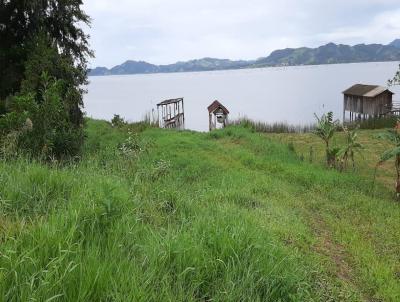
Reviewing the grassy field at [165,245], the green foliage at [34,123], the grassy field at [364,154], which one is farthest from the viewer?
the grassy field at [364,154]

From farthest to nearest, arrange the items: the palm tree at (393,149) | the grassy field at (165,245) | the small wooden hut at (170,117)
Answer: the small wooden hut at (170,117) < the palm tree at (393,149) < the grassy field at (165,245)

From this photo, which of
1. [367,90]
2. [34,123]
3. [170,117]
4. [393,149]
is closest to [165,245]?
[34,123]

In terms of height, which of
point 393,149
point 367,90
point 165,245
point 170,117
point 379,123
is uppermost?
point 165,245

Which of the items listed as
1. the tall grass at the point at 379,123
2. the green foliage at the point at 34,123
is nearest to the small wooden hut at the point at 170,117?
the tall grass at the point at 379,123

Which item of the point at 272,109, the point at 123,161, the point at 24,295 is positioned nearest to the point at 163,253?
the point at 24,295

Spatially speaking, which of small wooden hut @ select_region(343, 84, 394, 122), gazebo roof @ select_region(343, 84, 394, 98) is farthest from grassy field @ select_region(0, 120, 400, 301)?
gazebo roof @ select_region(343, 84, 394, 98)

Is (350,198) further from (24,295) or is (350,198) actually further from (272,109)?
(272,109)

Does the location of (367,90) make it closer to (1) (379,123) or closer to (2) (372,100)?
(2) (372,100)

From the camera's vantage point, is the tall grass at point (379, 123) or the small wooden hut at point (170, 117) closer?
the tall grass at point (379, 123)

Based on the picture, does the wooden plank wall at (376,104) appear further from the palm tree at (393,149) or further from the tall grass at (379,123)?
the palm tree at (393,149)

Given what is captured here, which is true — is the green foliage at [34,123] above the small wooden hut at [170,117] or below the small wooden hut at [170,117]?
above

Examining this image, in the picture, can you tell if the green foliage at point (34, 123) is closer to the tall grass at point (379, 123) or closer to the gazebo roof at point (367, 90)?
the tall grass at point (379, 123)

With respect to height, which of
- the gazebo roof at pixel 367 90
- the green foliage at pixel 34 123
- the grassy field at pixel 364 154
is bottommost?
the grassy field at pixel 364 154

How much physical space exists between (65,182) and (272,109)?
5941 cm
